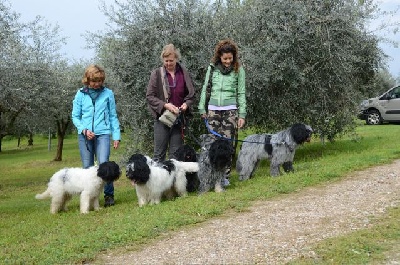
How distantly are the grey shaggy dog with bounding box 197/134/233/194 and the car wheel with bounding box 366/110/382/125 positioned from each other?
806 inches

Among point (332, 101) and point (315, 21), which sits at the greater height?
point (315, 21)

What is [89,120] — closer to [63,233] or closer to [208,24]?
[63,233]

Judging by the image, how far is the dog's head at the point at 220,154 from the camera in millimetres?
7305

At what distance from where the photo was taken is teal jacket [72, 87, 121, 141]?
24.8ft

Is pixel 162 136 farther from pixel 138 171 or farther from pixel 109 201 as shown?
pixel 109 201

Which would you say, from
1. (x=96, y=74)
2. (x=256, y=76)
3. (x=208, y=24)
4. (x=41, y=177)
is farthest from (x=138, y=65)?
(x=41, y=177)

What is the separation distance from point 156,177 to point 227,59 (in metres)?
2.22

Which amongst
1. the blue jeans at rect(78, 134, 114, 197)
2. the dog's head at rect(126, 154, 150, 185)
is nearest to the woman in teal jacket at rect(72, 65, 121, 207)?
the blue jeans at rect(78, 134, 114, 197)

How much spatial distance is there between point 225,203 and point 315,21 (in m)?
5.85

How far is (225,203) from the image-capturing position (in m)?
6.49

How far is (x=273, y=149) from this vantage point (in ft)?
28.4

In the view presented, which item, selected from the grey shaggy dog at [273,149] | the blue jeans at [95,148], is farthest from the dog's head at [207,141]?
the blue jeans at [95,148]

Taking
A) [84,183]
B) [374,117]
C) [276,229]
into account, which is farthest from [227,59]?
[374,117]

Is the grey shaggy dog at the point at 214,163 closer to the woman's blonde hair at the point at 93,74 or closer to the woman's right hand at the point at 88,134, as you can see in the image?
the woman's right hand at the point at 88,134
